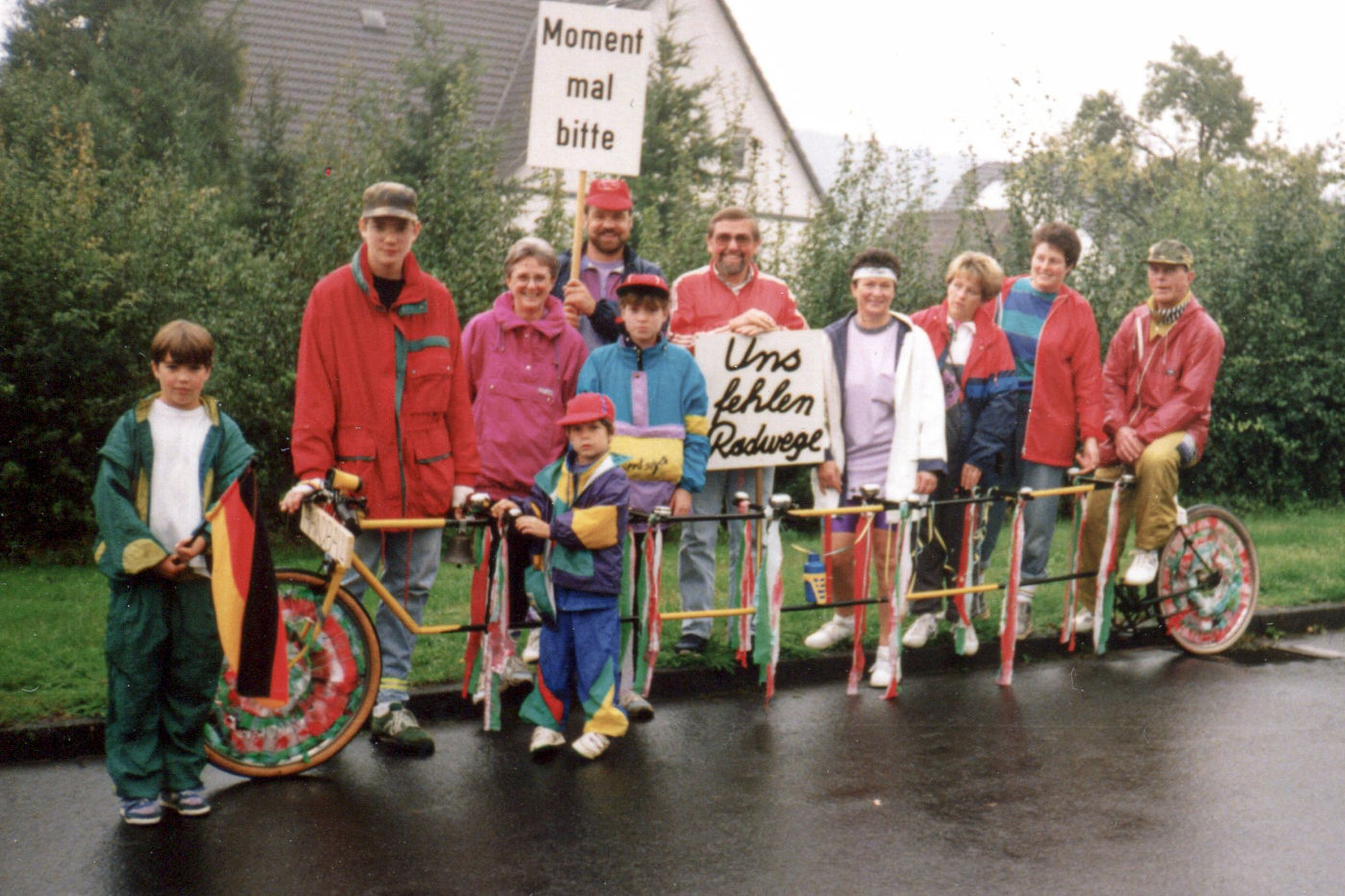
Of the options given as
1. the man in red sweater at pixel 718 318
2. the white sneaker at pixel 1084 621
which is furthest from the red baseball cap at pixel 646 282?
the white sneaker at pixel 1084 621

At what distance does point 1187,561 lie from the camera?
27.3 ft

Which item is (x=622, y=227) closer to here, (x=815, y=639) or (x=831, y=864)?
(x=815, y=639)

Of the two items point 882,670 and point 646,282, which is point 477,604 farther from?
point 882,670

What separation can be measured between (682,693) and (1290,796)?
2860 millimetres

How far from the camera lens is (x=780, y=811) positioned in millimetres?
5395

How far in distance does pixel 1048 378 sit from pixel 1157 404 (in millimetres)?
620

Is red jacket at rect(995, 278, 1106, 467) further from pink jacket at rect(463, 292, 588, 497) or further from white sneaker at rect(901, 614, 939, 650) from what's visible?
pink jacket at rect(463, 292, 588, 497)

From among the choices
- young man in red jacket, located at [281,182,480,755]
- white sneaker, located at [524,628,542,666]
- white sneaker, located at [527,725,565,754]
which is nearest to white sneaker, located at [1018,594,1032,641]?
white sneaker, located at [524,628,542,666]

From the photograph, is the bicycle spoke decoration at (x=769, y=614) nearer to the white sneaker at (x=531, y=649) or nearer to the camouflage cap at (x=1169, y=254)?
the white sneaker at (x=531, y=649)

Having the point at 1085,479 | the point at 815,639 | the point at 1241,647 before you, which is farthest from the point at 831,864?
the point at 1241,647

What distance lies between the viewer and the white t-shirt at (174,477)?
512 cm

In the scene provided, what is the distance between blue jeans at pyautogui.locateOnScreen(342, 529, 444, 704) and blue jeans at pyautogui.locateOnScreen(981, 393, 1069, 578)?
359 cm

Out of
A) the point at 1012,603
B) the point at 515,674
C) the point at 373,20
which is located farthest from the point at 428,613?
the point at 373,20

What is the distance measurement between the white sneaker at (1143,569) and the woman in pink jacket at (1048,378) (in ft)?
1.63
